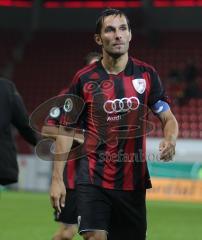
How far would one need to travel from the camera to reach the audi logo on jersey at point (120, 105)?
17.8 feet

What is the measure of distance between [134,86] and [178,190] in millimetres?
12772

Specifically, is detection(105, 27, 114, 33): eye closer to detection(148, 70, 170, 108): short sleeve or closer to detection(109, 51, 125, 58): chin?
detection(109, 51, 125, 58): chin

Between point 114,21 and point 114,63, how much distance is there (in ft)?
0.97

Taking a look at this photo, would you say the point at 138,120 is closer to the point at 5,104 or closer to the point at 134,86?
the point at 134,86

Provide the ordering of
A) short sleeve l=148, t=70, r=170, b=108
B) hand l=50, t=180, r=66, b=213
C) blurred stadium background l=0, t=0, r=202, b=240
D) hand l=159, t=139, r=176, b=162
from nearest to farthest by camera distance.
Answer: hand l=159, t=139, r=176, b=162, hand l=50, t=180, r=66, b=213, short sleeve l=148, t=70, r=170, b=108, blurred stadium background l=0, t=0, r=202, b=240

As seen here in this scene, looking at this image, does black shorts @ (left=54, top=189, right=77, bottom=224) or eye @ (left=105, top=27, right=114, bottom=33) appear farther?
black shorts @ (left=54, top=189, right=77, bottom=224)

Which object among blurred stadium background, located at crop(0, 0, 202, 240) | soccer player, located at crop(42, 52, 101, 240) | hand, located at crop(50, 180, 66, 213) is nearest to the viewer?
hand, located at crop(50, 180, 66, 213)

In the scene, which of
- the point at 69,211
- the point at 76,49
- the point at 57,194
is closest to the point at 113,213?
the point at 57,194

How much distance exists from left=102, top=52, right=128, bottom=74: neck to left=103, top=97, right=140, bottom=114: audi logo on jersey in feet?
0.71

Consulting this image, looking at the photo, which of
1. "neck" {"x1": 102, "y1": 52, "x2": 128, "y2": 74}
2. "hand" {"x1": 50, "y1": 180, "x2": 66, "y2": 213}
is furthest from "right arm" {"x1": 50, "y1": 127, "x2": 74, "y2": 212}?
"neck" {"x1": 102, "y1": 52, "x2": 128, "y2": 74}

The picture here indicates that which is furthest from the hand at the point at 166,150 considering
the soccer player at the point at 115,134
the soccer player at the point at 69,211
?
the soccer player at the point at 69,211

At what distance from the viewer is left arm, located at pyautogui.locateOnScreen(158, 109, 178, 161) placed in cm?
498

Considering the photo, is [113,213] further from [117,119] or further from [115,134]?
[117,119]

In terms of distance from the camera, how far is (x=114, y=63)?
5.48 m
